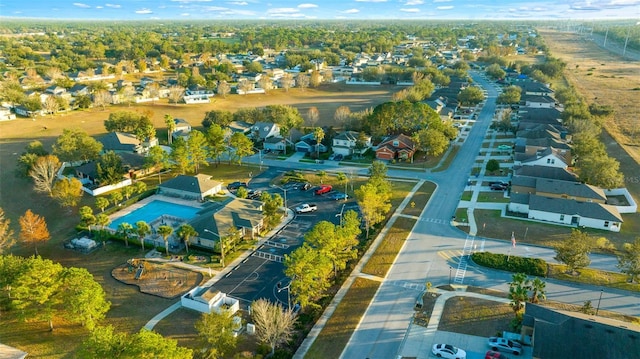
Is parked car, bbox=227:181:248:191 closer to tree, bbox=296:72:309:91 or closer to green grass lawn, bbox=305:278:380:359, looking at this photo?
green grass lawn, bbox=305:278:380:359

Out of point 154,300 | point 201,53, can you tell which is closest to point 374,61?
point 201,53

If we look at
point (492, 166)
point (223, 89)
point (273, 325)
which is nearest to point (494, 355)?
point (273, 325)

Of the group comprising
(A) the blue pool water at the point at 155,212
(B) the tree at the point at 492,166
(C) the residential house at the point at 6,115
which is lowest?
(A) the blue pool water at the point at 155,212

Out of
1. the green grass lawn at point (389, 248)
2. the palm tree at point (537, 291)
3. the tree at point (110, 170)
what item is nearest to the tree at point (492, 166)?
the green grass lawn at point (389, 248)

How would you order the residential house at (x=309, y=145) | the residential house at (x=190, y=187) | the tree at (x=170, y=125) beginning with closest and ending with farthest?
the residential house at (x=190, y=187)
the residential house at (x=309, y=145)
the tree at (x=170, y=125)

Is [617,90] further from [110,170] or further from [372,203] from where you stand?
[110,170]

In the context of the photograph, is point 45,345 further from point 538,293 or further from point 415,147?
point 415,147

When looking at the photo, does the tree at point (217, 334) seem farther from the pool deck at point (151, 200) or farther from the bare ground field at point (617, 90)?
the bare ground field at point (617, 90)
